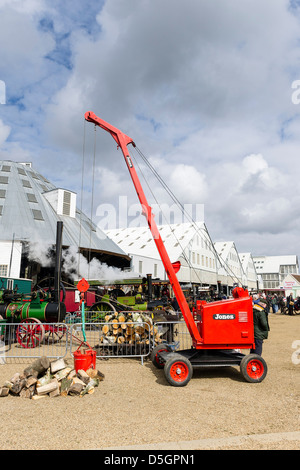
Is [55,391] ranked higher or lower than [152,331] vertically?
lower

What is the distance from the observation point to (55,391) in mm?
5480

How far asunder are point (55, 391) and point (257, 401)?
3.44 meters

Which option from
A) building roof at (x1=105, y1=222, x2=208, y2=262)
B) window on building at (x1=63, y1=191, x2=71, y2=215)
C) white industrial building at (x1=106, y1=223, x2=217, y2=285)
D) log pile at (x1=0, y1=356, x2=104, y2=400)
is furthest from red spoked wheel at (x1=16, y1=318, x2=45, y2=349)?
building roof at (x1=105, y1=222, x2=208, y2=262)

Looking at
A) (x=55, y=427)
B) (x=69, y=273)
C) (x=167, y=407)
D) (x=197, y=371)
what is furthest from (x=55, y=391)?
(x=69, y=273)

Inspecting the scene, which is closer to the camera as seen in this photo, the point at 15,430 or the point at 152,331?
the point at 15,430

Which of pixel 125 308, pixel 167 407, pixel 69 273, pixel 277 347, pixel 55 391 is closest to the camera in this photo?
pixel 167 407

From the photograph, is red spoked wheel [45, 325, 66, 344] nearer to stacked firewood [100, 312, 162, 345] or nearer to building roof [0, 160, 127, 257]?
stacked firewood [100, 312, 162, 345]

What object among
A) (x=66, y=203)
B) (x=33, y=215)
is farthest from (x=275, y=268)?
(x=33, y=215)

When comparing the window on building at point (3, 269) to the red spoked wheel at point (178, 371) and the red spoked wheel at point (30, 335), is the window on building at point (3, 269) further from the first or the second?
the red spoked wheel at point (178, 371)

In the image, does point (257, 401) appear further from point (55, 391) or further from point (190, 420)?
point (55, 391)

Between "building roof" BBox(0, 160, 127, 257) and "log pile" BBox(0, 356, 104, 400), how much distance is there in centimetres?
1757

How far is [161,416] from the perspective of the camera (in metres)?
4.45

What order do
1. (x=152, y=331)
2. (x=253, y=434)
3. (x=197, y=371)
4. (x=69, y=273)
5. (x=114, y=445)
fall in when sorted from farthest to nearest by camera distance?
1. (x=69, y=273)
2. (x=152, y=331)
3. (x=197, y=371)
4. (x=253, y=434)
5. (x=114, y=445)

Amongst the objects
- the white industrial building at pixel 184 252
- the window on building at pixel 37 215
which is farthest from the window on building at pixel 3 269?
the white industrial building at pixel 184 252
